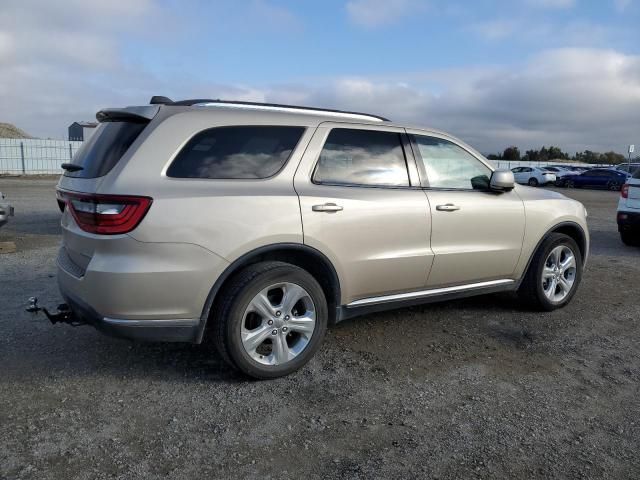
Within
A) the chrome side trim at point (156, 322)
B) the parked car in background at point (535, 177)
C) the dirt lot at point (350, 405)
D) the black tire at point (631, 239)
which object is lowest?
the dirt lot at point (350, 405)

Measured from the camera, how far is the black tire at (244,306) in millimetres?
3410

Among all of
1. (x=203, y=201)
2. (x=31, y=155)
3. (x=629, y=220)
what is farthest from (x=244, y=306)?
(x=31, y=155)

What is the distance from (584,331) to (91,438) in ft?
13.3

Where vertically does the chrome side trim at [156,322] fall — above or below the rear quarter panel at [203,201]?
below

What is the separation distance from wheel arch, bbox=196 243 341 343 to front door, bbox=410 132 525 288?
3.15 ft

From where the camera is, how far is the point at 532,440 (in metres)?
2.98

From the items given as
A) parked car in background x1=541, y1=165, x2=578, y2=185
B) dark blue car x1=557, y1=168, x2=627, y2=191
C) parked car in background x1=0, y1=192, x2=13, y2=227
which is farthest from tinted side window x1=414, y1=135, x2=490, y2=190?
parked car in background x1=541, y1=165, x2=578, y2=185

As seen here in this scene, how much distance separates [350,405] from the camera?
11.0 ft

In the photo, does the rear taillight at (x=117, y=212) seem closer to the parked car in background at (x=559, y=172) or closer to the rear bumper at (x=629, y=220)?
the rear bumper at (x=629, y=220)

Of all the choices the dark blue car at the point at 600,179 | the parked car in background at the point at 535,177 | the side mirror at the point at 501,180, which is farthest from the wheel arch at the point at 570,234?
the dark blue car at the point at 600,179

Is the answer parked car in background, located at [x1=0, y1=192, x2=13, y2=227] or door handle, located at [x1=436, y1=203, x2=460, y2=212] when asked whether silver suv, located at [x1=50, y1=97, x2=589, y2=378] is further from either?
parked car in background, located at [x1=0, y1=192, x2=13, y2=227]

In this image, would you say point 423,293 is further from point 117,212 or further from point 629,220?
point 629,220

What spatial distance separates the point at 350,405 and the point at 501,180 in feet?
7.93

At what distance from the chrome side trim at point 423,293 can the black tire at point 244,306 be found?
0.58m
